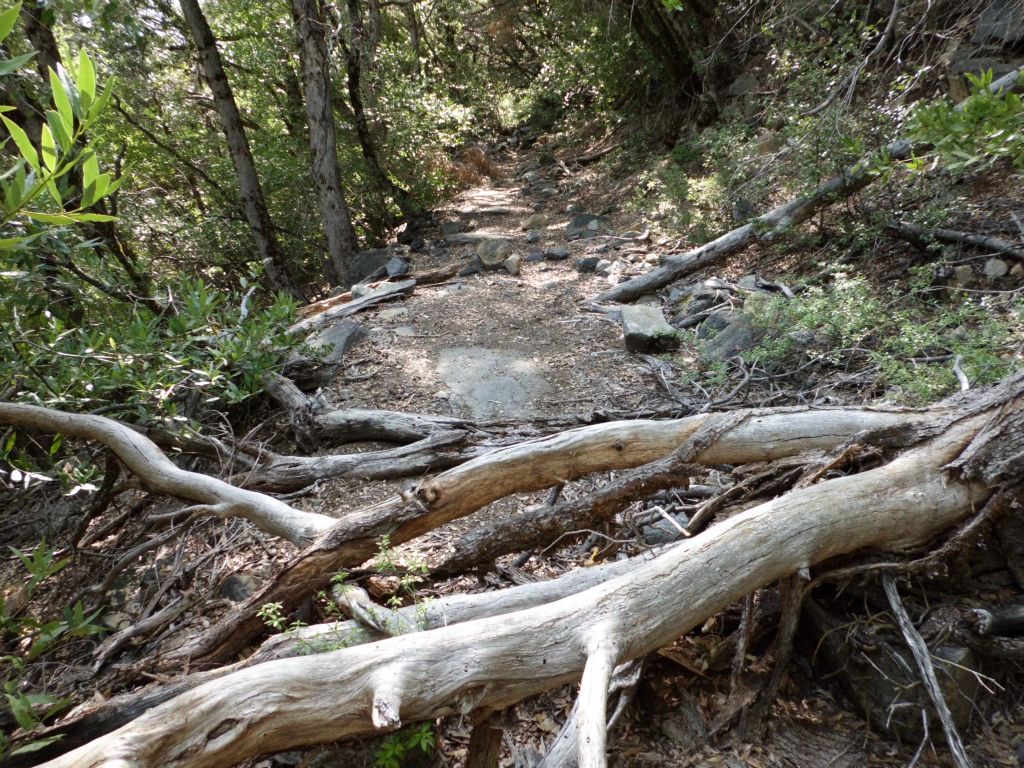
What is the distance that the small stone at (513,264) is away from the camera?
26.9 feet

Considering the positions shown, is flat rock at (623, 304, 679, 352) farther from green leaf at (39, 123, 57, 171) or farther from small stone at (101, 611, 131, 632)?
green leaf at (39, 123, 57, 171)

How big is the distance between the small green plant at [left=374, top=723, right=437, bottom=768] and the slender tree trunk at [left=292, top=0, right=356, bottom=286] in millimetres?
8085

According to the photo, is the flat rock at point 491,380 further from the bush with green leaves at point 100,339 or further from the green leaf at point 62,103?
the green leaf at point 62,103

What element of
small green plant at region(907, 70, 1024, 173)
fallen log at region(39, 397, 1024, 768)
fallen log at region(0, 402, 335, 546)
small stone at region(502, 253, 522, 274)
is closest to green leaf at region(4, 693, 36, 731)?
fallen log at region(39, 397, 1024, 768)

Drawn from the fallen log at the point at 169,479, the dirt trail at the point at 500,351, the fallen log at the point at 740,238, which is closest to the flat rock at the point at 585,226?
the dirt trail at the point at 500,351

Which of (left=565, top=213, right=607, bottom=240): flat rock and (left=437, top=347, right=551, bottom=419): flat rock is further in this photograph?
(left=565, top=213, right=607, bottom=240): flat rock

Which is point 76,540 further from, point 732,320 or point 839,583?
point 732,320

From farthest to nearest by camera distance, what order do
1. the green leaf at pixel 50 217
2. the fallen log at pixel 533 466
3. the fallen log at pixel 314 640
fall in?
the fallen log at pixel 533 466 → the fallen log at pixel 314 640 → the green leaf at pixel 50 217

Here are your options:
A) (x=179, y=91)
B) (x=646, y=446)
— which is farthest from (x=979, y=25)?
(x=179, y=91)

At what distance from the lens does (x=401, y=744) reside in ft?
6.62

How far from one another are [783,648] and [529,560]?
1.31 m

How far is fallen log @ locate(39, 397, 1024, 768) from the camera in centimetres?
168

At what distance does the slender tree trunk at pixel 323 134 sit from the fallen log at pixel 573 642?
8152mm

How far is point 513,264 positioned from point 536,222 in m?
2.83
